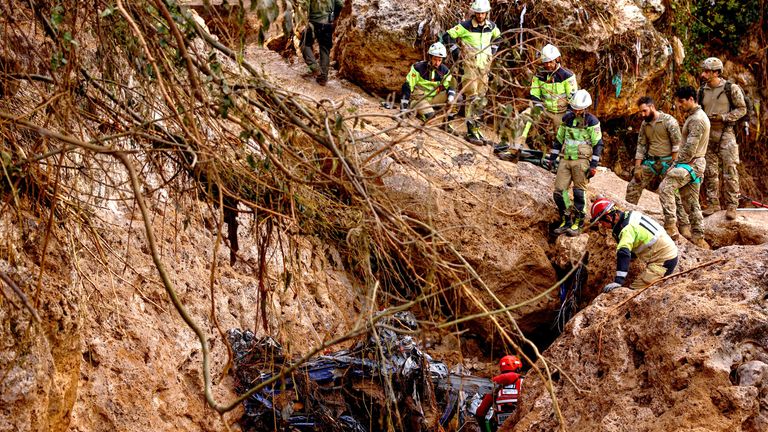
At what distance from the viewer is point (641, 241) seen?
27.4 ft

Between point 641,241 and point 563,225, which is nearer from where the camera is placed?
point 641,241

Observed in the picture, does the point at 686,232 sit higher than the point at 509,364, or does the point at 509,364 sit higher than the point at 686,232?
the point at 509,364

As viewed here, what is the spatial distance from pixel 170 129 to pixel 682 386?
A: 3513 millimetres

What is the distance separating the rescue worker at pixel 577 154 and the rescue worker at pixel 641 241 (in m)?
1.31

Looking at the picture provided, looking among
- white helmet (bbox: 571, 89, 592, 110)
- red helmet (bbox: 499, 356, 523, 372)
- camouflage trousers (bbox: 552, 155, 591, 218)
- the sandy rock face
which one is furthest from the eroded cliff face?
white helmet (bbox: 571, 89, 592, 110)

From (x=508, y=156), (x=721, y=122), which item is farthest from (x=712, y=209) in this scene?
(x=508, y=156)

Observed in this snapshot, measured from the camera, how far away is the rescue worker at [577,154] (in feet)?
31.8

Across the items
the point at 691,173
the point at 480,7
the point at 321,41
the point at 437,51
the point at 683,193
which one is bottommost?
the point at 683,193

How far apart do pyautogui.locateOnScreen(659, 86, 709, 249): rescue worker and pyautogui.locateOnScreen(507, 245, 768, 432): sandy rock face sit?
11.1ft

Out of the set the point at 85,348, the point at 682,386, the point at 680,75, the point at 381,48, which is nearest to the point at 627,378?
the point at 682,386

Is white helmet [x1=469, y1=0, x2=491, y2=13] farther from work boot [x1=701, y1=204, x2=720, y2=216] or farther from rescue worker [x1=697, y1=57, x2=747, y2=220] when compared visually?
work boot [x1=701, y1=204, x2=720, y2=216]

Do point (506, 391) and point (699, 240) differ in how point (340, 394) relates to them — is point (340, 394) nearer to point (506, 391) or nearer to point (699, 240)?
point (506, 391)

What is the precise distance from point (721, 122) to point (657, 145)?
104cm

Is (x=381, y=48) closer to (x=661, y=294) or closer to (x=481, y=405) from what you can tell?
(x=481, y=405)
